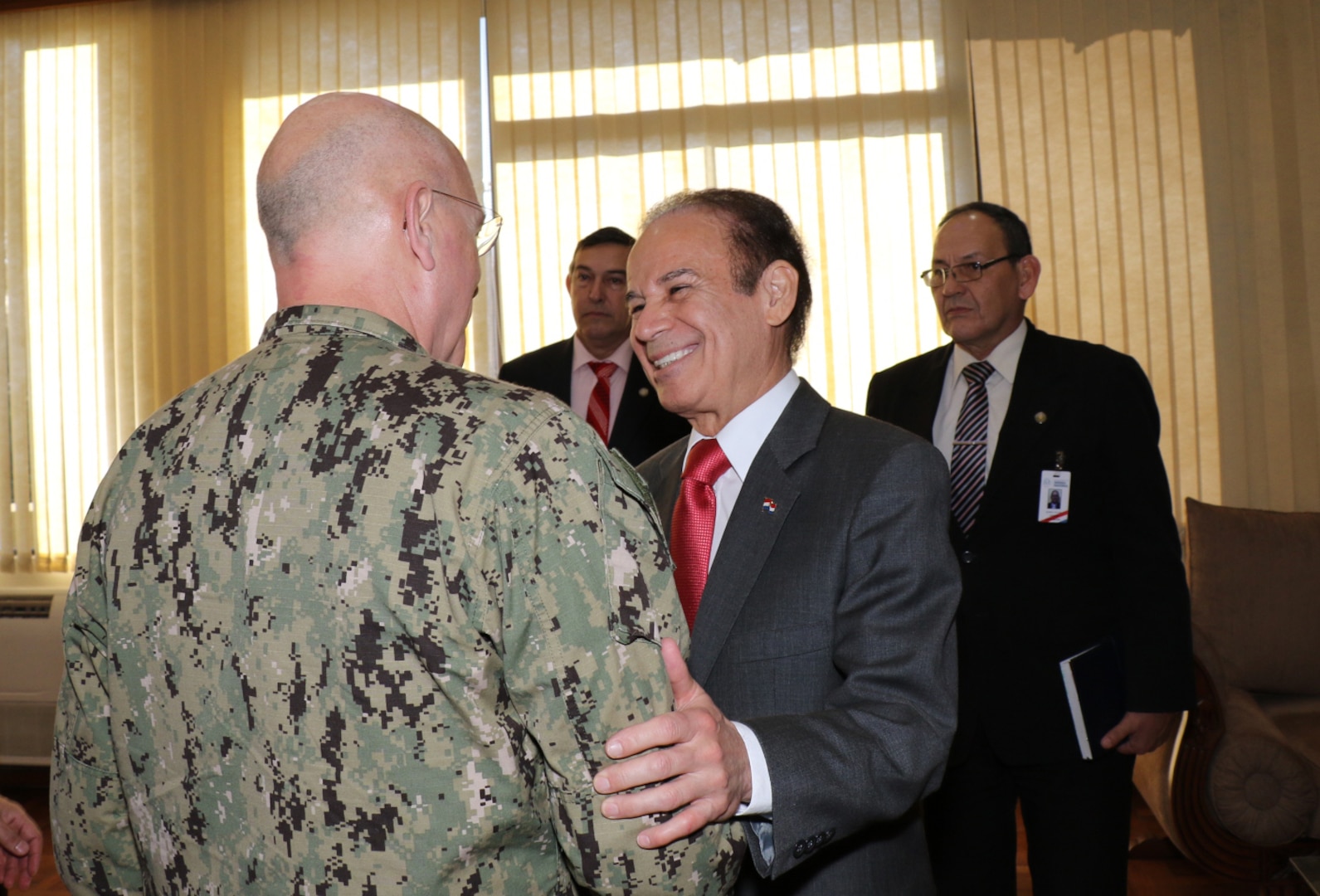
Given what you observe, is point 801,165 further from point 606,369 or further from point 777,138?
point 606,369

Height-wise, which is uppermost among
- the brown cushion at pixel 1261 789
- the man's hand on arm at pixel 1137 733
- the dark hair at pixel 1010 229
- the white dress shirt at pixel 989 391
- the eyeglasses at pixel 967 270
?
the dark hair at pixel 1010 229

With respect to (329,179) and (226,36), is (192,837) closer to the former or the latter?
(329,179)

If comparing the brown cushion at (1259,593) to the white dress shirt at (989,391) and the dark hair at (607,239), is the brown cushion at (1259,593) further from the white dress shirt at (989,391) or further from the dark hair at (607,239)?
the dark hair at (607,239)

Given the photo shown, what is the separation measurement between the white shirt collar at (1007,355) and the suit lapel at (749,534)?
3.98 ft

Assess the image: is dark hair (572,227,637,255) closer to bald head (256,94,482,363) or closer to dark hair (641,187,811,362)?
Result: dark hair (641,187,811,362)

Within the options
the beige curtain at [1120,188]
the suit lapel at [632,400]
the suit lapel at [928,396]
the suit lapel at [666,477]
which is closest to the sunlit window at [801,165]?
the beige curtain at [1120,188]

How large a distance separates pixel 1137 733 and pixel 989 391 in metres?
0.85

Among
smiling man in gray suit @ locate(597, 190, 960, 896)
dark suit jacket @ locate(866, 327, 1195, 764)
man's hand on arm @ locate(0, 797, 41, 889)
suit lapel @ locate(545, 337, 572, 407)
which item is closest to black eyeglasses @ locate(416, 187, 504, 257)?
smiling man in gray suit @ locate(597, 190, 960, 896)

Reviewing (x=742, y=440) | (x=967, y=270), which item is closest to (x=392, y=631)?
(x=742, y=440)

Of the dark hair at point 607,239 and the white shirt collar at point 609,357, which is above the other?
the dark hair at point 607,239

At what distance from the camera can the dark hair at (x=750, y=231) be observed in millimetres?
1627

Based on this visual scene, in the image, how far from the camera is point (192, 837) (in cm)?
97

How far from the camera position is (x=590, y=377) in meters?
3.56

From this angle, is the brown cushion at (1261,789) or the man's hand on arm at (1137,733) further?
the brown cushion at (1261,789)
